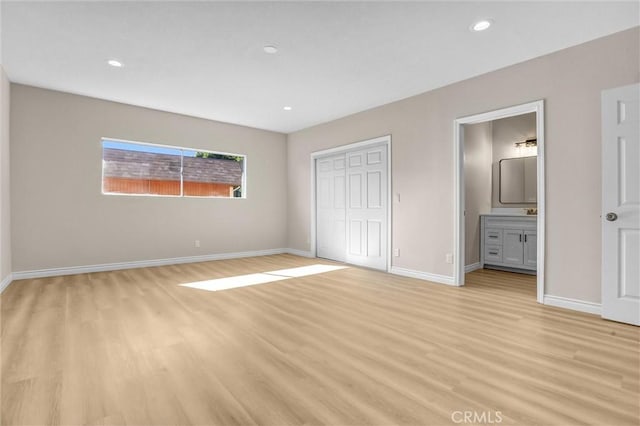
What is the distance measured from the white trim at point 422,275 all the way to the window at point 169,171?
11.9 ft

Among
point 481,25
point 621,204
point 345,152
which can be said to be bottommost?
point 621,204

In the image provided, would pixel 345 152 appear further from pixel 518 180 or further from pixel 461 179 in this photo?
pixel 518 180

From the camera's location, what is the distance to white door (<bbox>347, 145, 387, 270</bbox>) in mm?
5223

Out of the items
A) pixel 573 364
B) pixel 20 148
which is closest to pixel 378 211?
pixel 573 364

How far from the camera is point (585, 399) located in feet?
5.49

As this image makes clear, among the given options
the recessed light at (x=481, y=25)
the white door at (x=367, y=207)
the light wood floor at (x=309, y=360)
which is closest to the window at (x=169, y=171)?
the light wood floor at (x=309, y=360)

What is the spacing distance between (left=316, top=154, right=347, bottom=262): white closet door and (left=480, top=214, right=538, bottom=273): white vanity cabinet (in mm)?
2435

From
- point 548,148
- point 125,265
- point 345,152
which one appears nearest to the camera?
point 548,148

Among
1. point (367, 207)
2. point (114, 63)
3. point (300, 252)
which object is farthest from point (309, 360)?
point (300, 252)

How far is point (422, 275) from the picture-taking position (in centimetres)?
450

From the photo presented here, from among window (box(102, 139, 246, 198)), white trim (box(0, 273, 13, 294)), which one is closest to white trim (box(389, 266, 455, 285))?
window (box(102, 139, 246, 198))

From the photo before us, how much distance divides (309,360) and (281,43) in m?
2.90

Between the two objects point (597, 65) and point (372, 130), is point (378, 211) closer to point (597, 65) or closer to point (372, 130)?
point (372, 130)

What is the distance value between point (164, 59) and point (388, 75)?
8.63 ft
